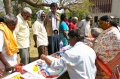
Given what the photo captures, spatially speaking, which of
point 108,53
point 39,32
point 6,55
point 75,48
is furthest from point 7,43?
point 39,32

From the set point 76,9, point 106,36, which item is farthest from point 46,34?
point 76,9

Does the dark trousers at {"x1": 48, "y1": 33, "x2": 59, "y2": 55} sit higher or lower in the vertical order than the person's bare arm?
lower

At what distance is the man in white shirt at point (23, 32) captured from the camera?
133 inches

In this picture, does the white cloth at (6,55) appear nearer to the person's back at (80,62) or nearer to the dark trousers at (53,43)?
the person's back at (80,62)

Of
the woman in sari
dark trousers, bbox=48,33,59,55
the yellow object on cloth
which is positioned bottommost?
dark trousers, bbox=48,33,59,55

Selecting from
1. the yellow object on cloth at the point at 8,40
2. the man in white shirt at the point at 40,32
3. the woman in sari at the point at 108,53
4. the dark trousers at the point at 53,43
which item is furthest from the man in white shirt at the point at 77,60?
the dark trousers at the point at 53,43

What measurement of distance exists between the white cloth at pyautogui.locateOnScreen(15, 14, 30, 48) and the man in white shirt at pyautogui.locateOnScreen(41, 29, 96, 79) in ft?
4.59


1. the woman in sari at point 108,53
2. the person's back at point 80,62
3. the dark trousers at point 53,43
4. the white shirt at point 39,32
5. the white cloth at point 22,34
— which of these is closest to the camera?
the person's back at point 80,62

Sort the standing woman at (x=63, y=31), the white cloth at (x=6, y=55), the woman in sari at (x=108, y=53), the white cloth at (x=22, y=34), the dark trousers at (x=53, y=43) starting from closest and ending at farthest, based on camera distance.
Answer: the white cloth at (x=6, y=55) → the woman in sari at (x=108, y=53) → the white cloth at (x=22, y=34) → the dark trousers at (x=53, y=43) → the standing woman at (x=63, y=31)

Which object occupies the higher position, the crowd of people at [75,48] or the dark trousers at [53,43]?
the crowd of people at [75,48]

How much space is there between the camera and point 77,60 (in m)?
2.06

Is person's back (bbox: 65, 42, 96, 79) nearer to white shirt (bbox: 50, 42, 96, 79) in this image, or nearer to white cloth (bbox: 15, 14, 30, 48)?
white shirt (bbox: 50, 42, 96, 79)

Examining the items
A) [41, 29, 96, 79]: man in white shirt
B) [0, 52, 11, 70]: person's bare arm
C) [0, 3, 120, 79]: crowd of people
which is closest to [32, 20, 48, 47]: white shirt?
[0, 3, 120, 79]: crowd of people

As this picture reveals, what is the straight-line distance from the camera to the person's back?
81.0 inches
